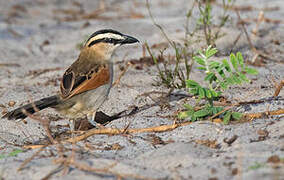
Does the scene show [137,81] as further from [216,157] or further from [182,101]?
[216,157]

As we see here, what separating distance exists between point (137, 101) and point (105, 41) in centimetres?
78

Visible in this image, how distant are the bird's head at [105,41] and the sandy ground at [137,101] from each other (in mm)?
644

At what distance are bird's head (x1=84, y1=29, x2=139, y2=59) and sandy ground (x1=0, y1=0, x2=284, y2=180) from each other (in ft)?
2.11

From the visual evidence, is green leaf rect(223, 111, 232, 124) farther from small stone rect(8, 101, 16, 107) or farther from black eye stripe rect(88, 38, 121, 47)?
small stone rect(8, 101, 16, 107)

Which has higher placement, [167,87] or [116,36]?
[116,36]

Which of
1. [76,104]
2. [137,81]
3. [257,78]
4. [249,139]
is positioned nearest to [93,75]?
[76,104]

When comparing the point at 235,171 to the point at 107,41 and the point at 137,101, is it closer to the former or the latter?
the point at 137,101

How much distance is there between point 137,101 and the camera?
5.24 meters

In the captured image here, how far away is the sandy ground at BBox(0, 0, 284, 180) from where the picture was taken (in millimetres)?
3170

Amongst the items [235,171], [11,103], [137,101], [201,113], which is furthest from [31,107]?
[235,171]

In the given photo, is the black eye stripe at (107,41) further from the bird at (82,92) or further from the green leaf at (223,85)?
the green leaf at (223,85)

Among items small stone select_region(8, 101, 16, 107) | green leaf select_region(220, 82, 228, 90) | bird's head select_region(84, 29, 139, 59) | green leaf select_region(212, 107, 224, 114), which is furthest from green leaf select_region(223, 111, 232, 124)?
small stone select_region(8, 101, 16, 107)

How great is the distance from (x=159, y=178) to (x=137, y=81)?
9.88ft

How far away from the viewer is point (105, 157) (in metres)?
3.58
